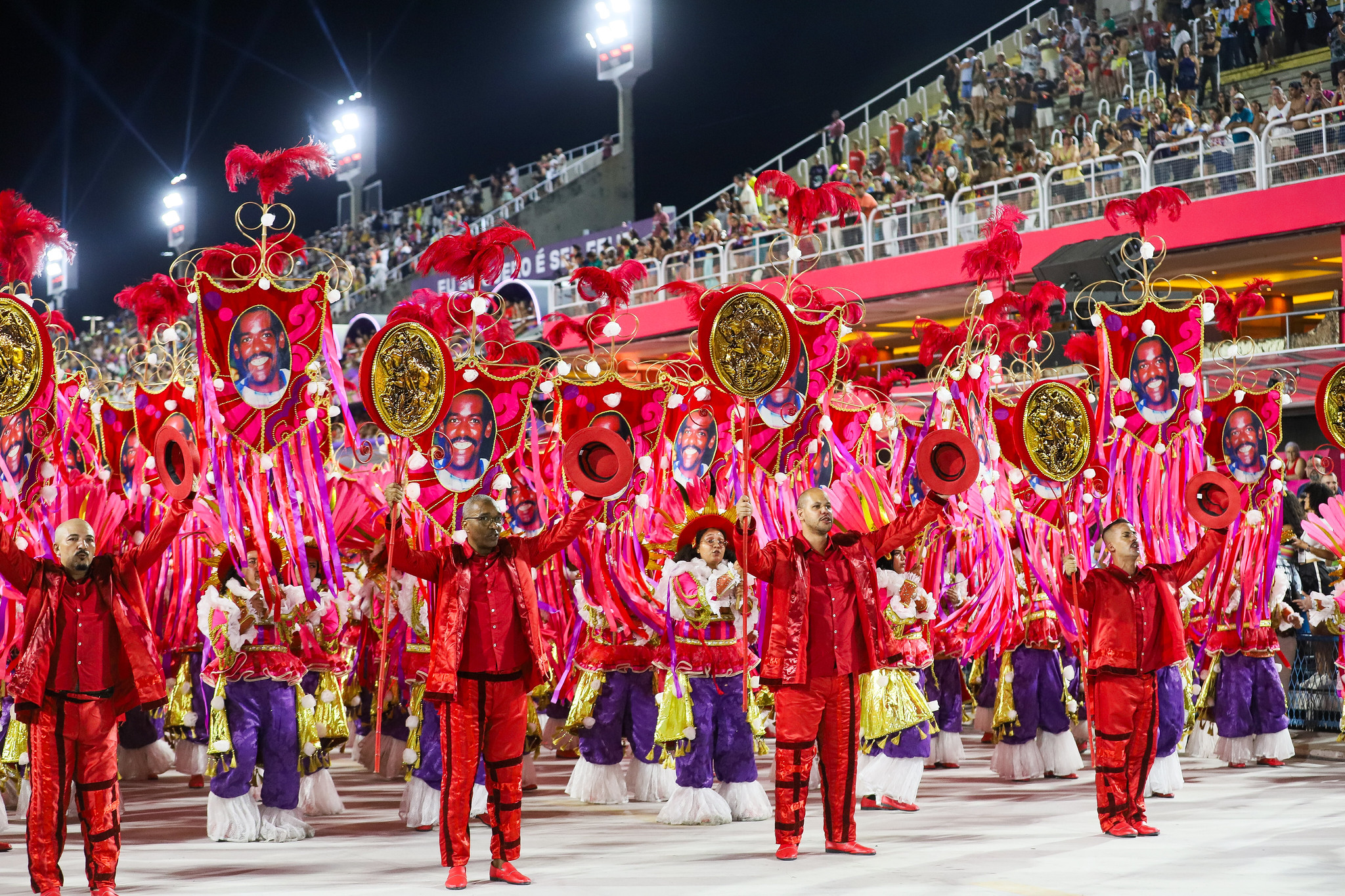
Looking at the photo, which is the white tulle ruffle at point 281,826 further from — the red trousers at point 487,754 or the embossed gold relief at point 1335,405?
the embossed gold relief at point 1335,405

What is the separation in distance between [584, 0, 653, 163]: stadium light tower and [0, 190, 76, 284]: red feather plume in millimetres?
18582

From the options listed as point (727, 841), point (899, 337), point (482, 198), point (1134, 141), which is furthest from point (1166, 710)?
point (482, 198)

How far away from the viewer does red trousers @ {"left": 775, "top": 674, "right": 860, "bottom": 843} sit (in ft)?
18.4

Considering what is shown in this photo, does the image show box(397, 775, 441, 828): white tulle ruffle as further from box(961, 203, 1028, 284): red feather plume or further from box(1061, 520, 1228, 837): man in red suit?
box(961, 203, 1028, 284): red feather plume

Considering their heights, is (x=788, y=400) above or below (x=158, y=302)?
below

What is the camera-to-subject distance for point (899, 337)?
18391mm

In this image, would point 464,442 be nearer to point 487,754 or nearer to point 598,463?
point 598,463

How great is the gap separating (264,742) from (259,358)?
1.70 meters

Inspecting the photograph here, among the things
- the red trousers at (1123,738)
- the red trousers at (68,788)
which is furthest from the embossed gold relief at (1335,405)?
the red trousers at (68,788)

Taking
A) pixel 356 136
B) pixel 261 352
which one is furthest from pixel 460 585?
pixel 356 136

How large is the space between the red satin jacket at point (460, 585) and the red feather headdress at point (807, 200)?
192 centimetres

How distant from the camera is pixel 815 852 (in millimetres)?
5789

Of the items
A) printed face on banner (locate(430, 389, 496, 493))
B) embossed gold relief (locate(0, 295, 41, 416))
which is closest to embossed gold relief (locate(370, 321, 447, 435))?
printed face on banner (locate(430, 389, 496, 493))

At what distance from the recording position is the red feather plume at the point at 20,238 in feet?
20.6
